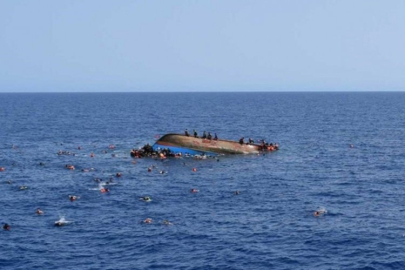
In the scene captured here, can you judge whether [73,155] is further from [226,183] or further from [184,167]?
[226,183]

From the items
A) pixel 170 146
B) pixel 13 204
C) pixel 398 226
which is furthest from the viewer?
pixel 170 146

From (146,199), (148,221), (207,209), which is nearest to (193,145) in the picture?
(146,199)

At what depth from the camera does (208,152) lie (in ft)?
381

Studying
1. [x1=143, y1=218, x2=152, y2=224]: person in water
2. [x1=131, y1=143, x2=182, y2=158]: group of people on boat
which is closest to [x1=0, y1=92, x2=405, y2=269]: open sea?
Answer: [x1=143, y1=218, x2=152, y2=224]: person in water

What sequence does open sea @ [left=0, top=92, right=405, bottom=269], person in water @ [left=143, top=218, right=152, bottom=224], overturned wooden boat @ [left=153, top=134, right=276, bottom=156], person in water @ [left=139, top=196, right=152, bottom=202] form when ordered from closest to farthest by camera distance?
1. open sea @ [left=0, top=92, right=405, bottom=269]
2. person in water @ [left=143, top=218, right=152, bottom=224]
3. person in water @ [left=139, top=196, right=152, bottom=202]
4. overturned wooden boat @ [left=153, top=134, right=276, bottom=156]

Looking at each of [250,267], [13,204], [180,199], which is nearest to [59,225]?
[13,204]

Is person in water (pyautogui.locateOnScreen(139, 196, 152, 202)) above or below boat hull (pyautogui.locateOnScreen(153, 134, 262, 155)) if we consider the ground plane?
below

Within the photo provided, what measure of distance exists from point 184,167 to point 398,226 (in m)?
46.7

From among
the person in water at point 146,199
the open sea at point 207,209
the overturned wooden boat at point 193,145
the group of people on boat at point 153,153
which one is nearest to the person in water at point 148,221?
the open sea at point 207,209

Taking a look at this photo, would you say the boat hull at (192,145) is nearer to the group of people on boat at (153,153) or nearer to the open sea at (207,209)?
the group of people on boat at (153,153)

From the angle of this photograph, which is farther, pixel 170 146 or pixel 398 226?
pixel 170 146

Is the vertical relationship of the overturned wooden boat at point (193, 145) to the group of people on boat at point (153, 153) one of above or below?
above

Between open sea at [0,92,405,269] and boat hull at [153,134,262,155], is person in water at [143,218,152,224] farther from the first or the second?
boat hull at [153,134,262,155]

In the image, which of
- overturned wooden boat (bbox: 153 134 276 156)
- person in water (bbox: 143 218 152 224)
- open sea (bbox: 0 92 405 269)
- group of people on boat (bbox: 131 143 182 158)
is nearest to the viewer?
open sea (bbox: 0 92 405 269)
